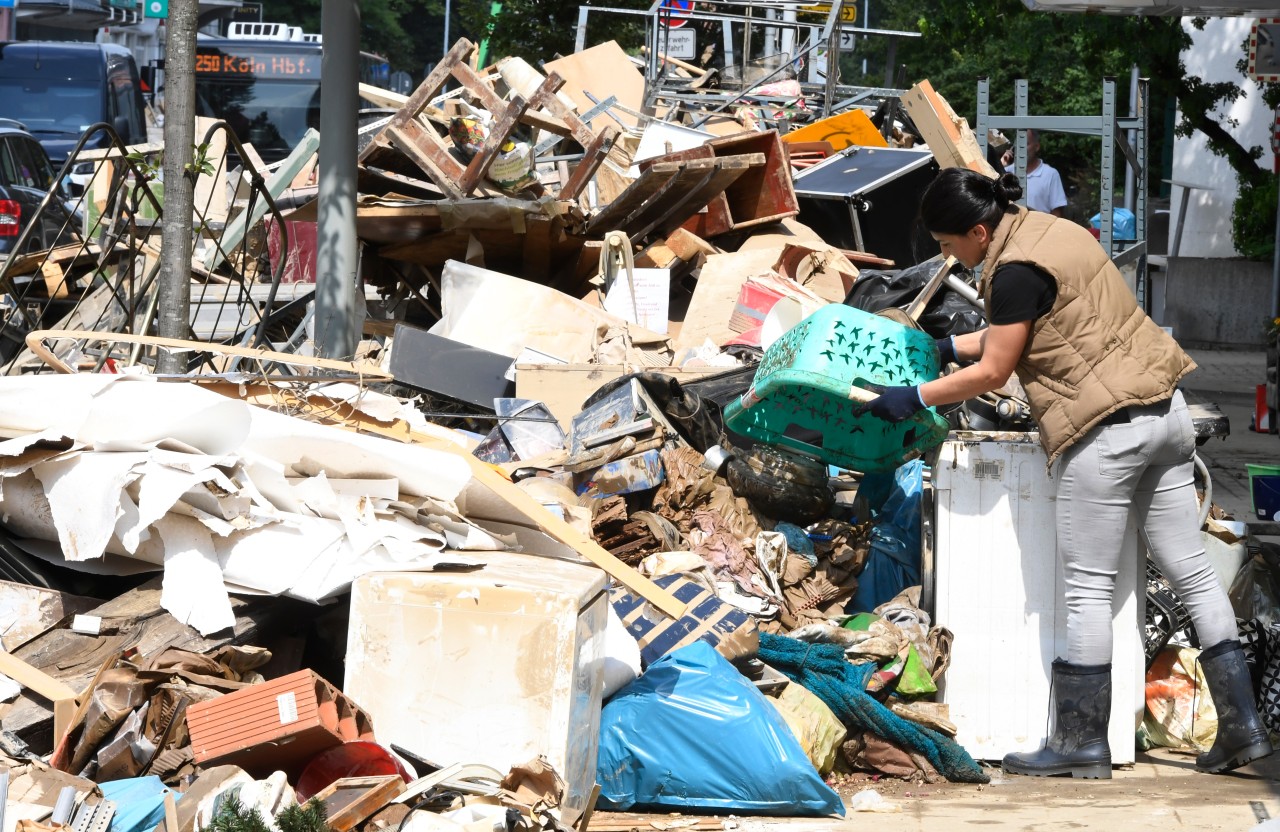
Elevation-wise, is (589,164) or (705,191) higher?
(589,164)

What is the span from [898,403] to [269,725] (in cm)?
198

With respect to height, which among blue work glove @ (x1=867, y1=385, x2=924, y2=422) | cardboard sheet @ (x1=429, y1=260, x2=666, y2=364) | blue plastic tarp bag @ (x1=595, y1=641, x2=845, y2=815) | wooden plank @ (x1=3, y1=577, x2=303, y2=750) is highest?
blue work glove @ (x1=867, y1=385, x2=924, y2=422)

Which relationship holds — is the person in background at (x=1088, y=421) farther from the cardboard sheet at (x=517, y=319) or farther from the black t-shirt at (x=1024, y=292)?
the cardboard sheet at (x=517, y=319)

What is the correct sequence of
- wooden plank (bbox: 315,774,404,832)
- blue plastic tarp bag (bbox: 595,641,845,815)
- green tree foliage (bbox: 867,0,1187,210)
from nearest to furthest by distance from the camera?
wooden plank (bbox: 315,774,404,832) < blue plastic tarp bag (bbox: 595,641,845,815) < green tree foliage (bbox: 867,0,1187,210)

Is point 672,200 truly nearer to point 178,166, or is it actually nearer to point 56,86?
point 178,166

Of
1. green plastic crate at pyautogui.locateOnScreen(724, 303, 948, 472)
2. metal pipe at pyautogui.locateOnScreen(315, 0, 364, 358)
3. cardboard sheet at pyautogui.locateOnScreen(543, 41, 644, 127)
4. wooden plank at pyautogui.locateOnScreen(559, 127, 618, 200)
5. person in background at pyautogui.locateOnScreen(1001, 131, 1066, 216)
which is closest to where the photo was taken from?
green plastic crate at pyautogui.locateOnScreen(724, 303, 948, 472)

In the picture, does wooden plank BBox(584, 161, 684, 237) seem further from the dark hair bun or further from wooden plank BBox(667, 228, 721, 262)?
the dark hair bun

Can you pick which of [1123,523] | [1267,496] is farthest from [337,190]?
[1267,496]

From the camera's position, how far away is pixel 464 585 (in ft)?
11.2

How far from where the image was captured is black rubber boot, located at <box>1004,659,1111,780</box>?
4113 millimetres

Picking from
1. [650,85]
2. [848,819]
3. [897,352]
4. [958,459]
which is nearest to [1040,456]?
[958,459]

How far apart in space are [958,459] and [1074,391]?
1.58ft

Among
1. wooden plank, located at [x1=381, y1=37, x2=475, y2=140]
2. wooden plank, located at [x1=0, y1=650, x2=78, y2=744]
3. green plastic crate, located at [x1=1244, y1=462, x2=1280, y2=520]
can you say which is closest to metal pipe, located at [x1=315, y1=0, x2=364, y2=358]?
wooden plank, located at [x1=381, y1=37, x2=475, y2=140]

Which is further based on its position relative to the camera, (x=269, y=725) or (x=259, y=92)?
(x=259, y=92)
